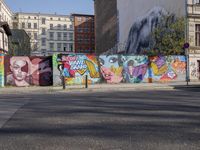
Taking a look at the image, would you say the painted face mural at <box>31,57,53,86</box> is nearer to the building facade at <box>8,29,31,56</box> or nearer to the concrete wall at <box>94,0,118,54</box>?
the building facade at <box>8,29,31,56</box>

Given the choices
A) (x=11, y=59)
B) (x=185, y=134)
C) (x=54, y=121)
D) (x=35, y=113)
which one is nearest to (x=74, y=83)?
(x=11, y=59)

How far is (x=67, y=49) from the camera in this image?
14425cm

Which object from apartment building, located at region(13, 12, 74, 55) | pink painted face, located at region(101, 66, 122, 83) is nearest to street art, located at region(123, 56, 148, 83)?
pink painted face, located at region(101, 66, 122, 83)

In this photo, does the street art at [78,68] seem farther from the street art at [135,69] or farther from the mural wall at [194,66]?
the mural wall at [194,66]

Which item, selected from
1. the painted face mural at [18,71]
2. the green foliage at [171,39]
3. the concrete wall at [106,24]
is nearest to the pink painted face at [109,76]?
the green foliage at [171,39]

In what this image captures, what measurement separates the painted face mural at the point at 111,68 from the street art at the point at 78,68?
56cm

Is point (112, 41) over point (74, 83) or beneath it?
over

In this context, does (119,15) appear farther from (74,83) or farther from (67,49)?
(67,49)

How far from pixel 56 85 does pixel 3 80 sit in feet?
13.0

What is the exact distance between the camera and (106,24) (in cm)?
7088

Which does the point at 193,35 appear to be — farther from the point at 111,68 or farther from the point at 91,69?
the point at 91,69

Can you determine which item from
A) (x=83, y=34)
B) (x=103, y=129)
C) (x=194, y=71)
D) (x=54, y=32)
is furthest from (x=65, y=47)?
(x=103, y=129)

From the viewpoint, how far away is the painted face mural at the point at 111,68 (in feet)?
93.4

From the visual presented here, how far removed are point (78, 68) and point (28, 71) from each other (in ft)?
12.5
